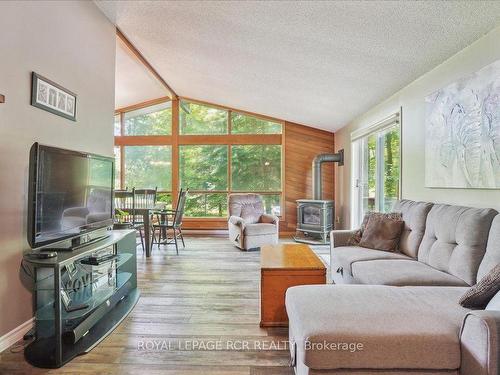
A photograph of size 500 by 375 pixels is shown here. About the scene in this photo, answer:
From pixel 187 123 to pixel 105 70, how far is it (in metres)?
3.59

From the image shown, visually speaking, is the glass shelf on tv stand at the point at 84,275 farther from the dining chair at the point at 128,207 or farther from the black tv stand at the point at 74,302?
→ the dining chair at the point at 128,207

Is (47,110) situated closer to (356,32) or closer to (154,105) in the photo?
(356,32)

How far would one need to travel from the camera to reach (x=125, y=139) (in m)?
6.86

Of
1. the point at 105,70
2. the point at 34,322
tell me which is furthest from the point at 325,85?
the point at 34,322

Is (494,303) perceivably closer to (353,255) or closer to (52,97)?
(353,255)

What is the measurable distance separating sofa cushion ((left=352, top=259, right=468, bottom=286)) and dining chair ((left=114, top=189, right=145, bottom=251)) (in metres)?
3.40

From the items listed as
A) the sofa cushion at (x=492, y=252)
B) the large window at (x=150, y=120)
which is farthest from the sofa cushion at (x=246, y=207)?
the sofa cushion at (x=492, y=252)

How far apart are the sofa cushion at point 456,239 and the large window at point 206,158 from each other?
4.31m

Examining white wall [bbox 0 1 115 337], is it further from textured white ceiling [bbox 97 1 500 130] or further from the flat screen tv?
textured white ceiling [bbox 97 1 500 130]

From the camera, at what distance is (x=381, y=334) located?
1334 millimetres

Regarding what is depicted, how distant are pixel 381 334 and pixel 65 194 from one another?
2.17m

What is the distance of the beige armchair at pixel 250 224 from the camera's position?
5004 millimetres

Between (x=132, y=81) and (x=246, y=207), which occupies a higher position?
(x=132, y=81)

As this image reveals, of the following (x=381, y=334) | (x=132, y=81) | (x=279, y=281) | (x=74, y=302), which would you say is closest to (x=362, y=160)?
(x=279, y=281)
